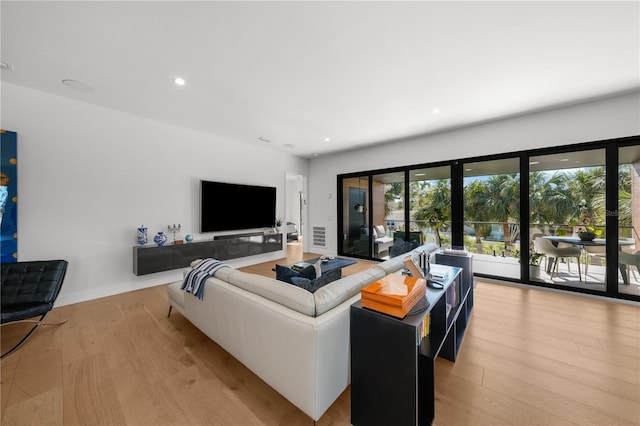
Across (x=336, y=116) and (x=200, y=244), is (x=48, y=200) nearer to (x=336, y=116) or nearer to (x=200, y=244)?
(x=200, y=244)

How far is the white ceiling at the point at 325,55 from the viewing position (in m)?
1.83

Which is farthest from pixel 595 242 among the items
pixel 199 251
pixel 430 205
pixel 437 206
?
pixel 199 251

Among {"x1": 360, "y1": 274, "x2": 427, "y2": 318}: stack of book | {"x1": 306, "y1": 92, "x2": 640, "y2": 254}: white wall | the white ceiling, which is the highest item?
the white ceiling

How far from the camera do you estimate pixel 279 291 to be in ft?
5.19

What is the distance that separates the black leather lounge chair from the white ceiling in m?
2.14

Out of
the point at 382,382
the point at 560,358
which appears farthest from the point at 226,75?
the point at 560,358

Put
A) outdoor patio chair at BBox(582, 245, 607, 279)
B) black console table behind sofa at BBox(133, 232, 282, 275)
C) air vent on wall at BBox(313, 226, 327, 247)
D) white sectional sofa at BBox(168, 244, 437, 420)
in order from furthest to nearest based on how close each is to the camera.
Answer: air vent on wall at BBox(313, 226, 327, 247) < black console table behind sofa at BBox(133, 232, 282, 275) < outdoor patio chair at BBox(582, 245, 607, 279) < white sectional sofa at BBox(168, 244, 437, 420)

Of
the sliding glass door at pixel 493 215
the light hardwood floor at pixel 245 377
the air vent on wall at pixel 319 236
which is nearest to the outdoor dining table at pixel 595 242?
the sliding glass door at pixel 493 215

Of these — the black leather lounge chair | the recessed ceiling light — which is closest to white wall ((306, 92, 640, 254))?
the recessed ceiling light

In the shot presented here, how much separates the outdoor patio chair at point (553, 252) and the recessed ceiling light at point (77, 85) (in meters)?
6.73

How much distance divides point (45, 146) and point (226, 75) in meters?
2.65

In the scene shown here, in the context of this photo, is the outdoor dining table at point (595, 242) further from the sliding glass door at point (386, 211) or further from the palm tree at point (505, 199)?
the sliding glass door at point (386, 211)

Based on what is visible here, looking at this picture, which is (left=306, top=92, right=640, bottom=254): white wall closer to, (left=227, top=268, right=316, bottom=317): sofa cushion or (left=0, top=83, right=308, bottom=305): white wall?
(left=0, top=83, right=308, bottom=305): white wall

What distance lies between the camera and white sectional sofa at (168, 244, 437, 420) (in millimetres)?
1322
